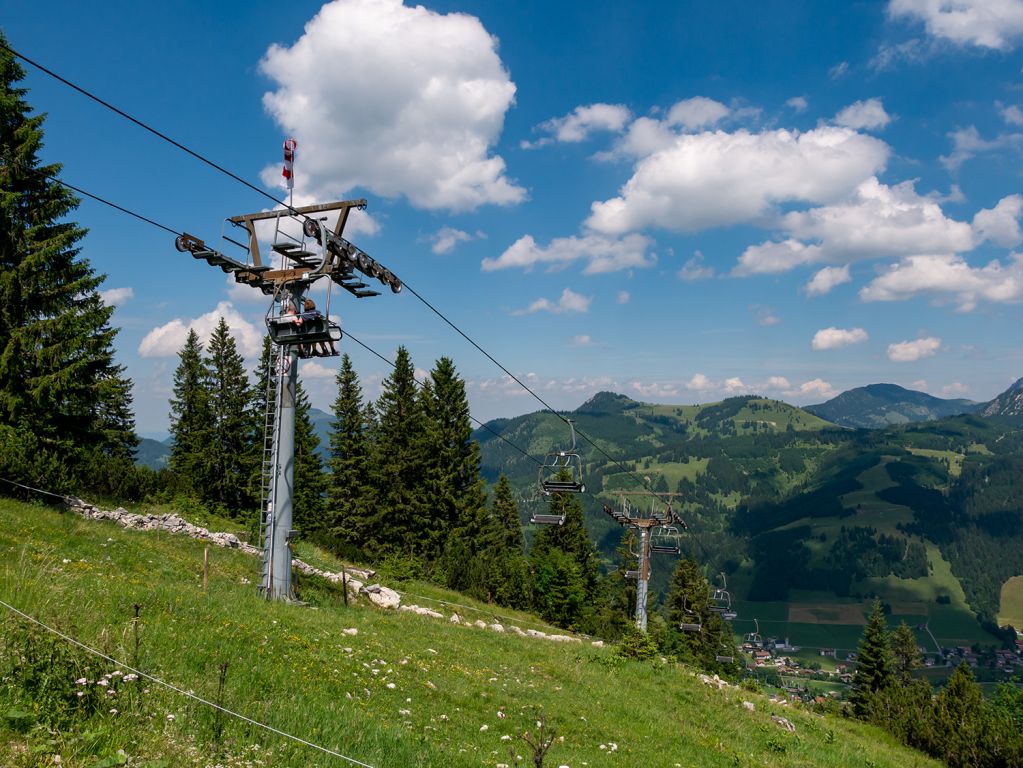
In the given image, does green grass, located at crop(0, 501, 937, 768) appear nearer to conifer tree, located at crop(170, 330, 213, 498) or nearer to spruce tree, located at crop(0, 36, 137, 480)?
spruce tree, located at crop(0, 36, 137, 480)

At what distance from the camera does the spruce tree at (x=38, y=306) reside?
81.5 ft

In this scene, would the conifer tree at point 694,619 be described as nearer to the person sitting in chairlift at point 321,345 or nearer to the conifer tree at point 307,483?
the conifer tree at point 307,483

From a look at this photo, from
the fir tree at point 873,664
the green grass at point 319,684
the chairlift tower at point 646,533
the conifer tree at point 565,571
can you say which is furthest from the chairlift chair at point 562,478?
the fir tree at point 873,664

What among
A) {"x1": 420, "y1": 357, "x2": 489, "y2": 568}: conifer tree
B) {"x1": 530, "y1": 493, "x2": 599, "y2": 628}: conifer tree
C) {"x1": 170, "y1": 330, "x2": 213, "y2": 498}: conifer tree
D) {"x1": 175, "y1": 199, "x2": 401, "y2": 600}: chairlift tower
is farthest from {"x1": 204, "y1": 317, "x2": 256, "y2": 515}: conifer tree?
{"x1": 175, "y1": 199, "x2": 401, "y2": 600}: chairlift tower

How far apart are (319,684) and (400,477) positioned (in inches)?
1737

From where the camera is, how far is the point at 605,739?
43.0ft

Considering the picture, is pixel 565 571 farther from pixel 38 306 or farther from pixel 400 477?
pixel 38 306

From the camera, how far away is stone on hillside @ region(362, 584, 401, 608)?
1005 inches

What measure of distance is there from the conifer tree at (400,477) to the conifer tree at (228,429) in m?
10.6

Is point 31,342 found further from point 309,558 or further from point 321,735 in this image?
point 321,735

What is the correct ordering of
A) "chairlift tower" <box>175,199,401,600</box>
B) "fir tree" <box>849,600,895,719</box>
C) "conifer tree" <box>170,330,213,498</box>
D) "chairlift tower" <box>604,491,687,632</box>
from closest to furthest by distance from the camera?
"chairlift tower" <box>175,199,401,600</box>
"chairlift tower" <box>604,491,687,632</box>
"conifer tree" <box>170,330,213,498</box>
"fir tree" <box>849,600,895,719</box>

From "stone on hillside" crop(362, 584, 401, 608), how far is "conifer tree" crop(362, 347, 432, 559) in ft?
86.5

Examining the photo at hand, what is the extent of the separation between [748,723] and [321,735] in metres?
14.6

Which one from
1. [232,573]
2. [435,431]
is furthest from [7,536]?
[435,431]
